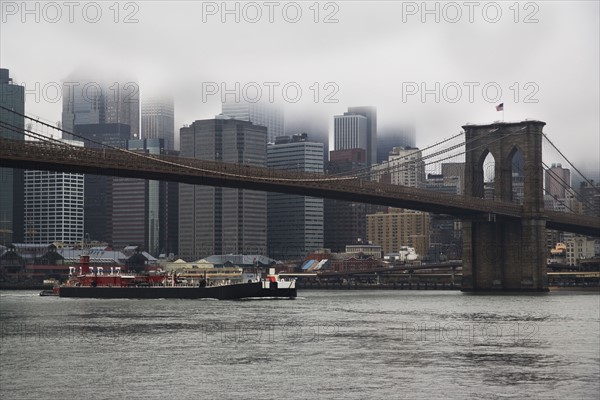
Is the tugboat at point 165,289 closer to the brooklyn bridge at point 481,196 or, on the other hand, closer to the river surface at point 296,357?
the brooklyn bridge at point 481,196

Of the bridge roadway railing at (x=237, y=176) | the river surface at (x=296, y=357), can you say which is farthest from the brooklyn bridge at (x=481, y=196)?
the river surface at (x=296, y=357)

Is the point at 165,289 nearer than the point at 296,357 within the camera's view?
No

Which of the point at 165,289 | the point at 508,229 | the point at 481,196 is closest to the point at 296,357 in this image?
the point at 165,289

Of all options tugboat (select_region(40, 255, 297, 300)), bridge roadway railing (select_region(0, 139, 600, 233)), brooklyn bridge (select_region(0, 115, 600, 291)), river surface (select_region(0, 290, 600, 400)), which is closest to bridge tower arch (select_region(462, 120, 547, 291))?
brooklyn bridge (select_region(0, 115, 600, 291))

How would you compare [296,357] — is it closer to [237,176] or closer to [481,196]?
[237,176]

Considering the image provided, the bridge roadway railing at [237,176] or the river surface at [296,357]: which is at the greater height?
the bridge roadway railing at [237,176]

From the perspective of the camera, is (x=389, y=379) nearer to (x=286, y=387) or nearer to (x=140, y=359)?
(x=286, y=387)

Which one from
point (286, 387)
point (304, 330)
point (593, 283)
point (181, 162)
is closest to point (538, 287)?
point (181, 162)
